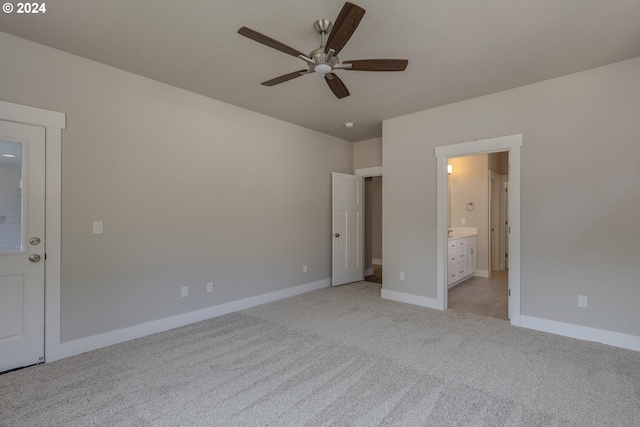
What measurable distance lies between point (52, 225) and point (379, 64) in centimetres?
307

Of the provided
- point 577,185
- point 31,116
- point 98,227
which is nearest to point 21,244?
point 98,227

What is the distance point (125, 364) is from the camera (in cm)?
254

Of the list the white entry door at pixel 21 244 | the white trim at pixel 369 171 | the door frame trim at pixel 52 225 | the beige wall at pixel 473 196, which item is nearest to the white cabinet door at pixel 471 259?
the beige wall at pixel 473 196

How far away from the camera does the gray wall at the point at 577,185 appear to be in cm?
285

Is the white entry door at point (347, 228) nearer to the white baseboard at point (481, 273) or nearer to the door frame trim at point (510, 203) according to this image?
the door frame trim at point (510, 203)

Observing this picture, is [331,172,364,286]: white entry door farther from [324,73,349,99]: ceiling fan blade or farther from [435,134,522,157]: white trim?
[324,73,349,99]: ceiling fan blade

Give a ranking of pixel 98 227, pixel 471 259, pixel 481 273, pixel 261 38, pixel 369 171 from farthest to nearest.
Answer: pixel 481 273 → pixel 471 259 → pixel 369 171 → pixel 98 227 → pixel 261 38

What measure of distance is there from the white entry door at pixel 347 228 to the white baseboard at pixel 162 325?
955 millimetres

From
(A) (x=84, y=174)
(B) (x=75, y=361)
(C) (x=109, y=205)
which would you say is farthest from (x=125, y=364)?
(A) (x=84, y=174)

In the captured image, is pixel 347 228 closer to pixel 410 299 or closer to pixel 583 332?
pixel 410 299

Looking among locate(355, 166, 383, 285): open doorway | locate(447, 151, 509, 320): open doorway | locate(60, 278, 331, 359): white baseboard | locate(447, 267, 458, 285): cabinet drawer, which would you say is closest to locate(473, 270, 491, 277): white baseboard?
locate(447, 151, 509, 320): open doorway

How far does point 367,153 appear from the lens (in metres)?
5.68

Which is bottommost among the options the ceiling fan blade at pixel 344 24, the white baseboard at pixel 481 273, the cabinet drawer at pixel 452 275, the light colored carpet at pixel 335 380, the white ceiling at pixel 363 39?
the light colored carpet at pixel 335 380

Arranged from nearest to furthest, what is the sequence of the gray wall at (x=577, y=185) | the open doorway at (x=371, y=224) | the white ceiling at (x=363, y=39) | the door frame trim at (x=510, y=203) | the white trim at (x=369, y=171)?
the white ceiling at (x=363, y=39)
the gray wall at (x=577, y=185)
the door frame trim at (x=510, y=203)
the white trim at (x=369, y=171)
the open doorway at (x=371, y=224)
